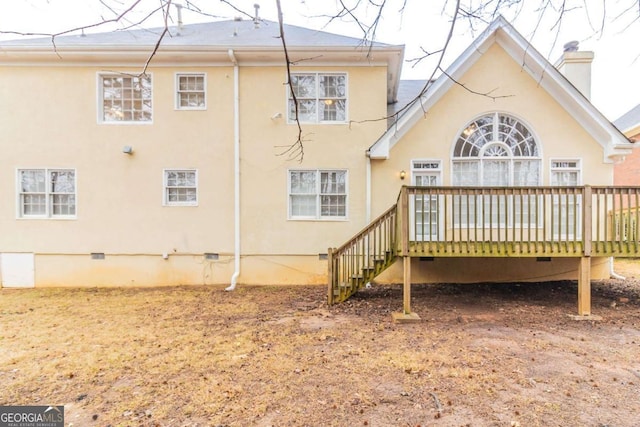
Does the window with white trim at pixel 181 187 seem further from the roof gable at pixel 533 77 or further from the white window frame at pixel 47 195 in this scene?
the roof gable at pixel 533 77

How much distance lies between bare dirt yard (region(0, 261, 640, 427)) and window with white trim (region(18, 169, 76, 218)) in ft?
8.68

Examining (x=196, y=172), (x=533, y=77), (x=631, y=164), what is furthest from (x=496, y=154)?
(x=631, y=164)

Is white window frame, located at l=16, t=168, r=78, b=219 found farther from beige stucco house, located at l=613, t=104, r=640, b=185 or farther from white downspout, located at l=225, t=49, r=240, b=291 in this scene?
beige stucco house, located at l=613, t=104, r=640, b=185

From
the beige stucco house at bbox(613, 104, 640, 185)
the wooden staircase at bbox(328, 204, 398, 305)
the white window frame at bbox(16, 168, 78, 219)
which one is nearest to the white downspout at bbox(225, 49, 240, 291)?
the wooden staircase at bbox(328, 204, 398, 305)

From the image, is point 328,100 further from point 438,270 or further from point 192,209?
point 438,270

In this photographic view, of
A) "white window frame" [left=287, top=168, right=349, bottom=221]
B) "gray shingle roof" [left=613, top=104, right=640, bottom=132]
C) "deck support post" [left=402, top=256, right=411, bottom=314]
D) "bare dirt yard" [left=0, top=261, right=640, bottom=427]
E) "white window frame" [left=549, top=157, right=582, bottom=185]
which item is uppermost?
"gray shingle roof" [left=613, top=104, right=640, bottom=132]

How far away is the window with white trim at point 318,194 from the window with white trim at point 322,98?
1.51m

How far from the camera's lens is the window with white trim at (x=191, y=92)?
335 inches

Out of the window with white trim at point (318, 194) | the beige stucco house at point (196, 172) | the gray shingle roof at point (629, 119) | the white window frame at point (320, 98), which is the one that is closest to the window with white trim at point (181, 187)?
the beige stucco house at point (196, 172)

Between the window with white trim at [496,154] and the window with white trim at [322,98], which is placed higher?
the window with white trim at [322,98]

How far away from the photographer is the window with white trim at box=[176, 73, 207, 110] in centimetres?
851

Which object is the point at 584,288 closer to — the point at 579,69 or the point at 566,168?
the point at 566,168

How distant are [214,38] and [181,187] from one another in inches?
177

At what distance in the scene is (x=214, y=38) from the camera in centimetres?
891
